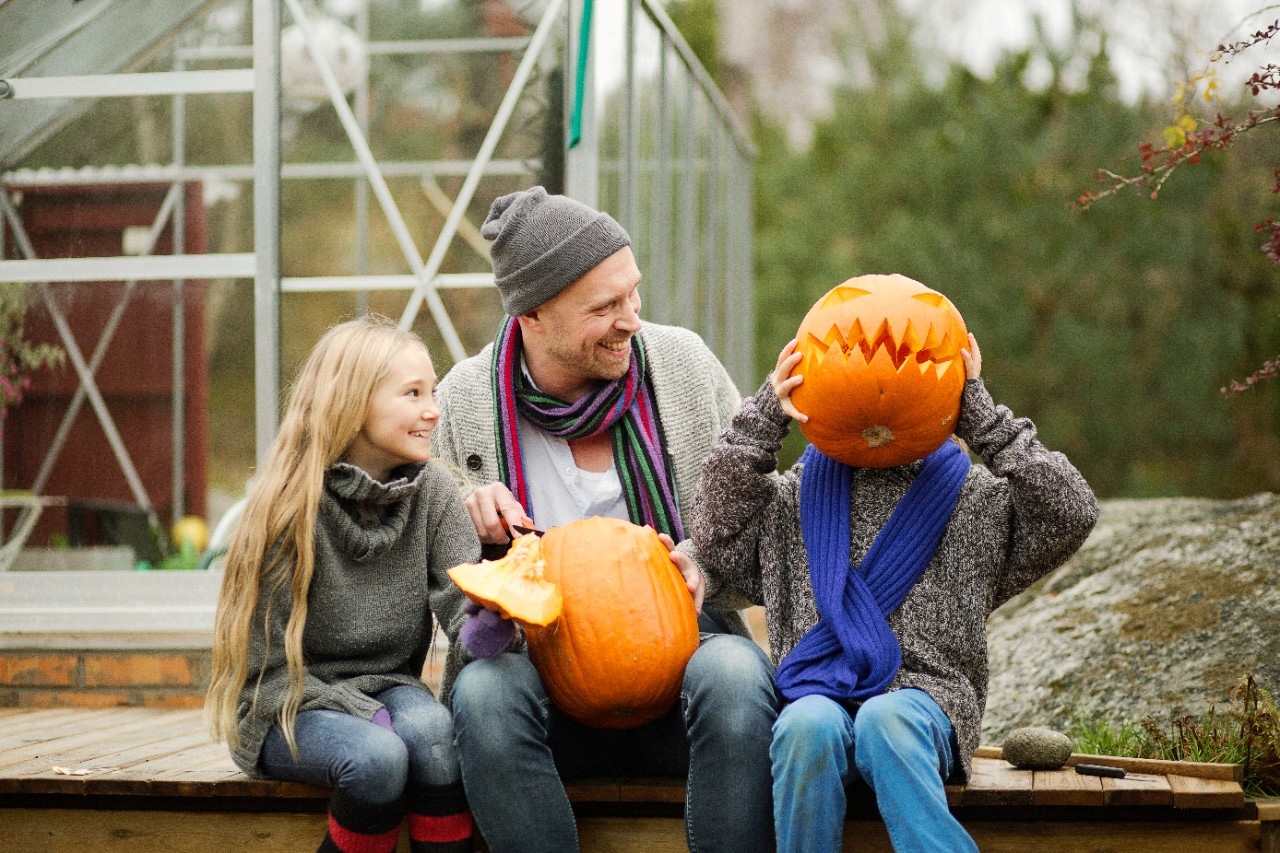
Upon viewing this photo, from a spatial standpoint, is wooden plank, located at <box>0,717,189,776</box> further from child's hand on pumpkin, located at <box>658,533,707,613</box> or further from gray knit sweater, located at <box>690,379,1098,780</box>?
gray knit sweater, located at <box>690,379,1098,780</box>

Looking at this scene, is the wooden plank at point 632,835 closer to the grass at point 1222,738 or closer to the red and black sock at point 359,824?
the red and black sock at point 359,824

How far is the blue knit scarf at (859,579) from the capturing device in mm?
2689

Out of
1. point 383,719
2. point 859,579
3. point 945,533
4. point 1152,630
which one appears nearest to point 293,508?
point 383,719

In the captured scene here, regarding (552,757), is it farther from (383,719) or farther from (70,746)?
(70,746)

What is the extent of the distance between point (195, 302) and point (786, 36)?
15419 mm

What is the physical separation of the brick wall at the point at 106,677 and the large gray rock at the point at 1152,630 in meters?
2.48

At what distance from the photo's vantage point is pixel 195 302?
4918 mm

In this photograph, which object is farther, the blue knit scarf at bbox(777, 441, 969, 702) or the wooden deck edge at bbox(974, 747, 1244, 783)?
the wooden deck edge at bbox(974, 747, 1244, 783)

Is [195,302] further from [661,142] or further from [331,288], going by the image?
[661,142]

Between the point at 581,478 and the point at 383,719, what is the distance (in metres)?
0.70

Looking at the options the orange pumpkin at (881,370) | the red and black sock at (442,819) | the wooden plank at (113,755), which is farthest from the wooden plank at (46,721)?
the orange pumpkin at (881,370)

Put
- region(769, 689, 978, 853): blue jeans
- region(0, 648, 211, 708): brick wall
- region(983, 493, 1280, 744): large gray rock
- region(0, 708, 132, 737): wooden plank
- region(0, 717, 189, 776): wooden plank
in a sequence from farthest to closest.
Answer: region(0, 648, 211, 708): brick wall, region(0, 708, 132, 737): wooden plank, region(983, 493, 1280, 744): large gray rock, region(0, 717, 189, 776): wooden plank, region(769, 689, 978, 853): blue jeans

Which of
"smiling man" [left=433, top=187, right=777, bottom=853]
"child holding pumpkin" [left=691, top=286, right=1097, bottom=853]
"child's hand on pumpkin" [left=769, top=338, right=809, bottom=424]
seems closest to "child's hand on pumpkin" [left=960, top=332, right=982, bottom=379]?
"child holding pumpkin" [left=691, top=286, right=1097, bottom=853]

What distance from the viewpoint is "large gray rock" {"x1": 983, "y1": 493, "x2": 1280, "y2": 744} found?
369cm
